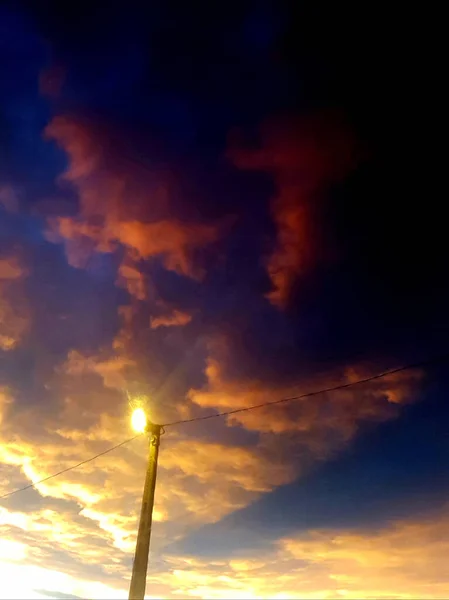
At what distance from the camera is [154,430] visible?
1445 cm

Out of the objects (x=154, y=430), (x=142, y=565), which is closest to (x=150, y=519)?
(x=142, y=565)

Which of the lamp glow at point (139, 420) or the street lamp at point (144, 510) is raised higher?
the lamp glow at point (139, 420)

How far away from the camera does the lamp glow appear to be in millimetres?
14102

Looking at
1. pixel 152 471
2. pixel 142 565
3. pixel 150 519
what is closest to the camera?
pixel 142 565

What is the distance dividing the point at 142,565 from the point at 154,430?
3.82 meters

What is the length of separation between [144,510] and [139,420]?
2.61 metres

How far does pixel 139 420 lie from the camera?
555 inches

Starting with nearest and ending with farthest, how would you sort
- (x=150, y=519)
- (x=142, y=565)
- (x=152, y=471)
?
(x=142, y=565)
(x=150, y=519)
(x=152, y=471)

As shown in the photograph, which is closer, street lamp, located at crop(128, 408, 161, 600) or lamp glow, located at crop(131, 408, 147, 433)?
street lamp, located at crop(128, 408, 161, 600)

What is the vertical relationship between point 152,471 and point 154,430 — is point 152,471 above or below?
below

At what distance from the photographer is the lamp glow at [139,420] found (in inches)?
555

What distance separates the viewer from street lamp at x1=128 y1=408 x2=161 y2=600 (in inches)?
462

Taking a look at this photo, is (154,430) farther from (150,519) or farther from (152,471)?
(150,519)

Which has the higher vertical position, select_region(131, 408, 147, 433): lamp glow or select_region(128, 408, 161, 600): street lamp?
select_region(131, 408, 147, 433): lamp glow
